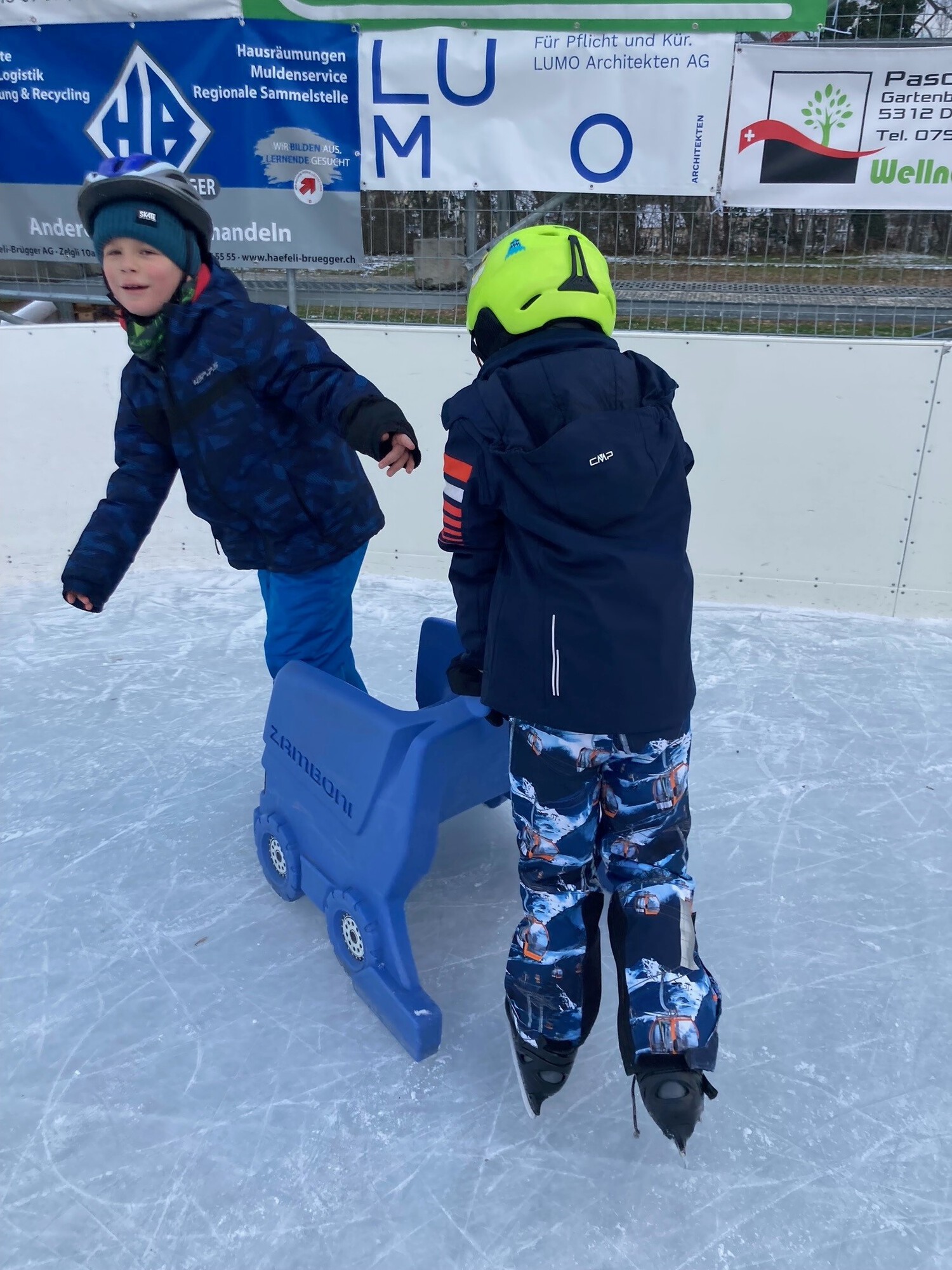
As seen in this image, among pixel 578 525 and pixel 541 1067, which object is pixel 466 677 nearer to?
pixel 578 525

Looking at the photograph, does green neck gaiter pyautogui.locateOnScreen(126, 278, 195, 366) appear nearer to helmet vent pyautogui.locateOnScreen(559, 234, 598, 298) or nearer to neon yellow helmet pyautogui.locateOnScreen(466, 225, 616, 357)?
neon yellow helmet pyautogui.locateOnScreen(466, 225, 616, 357)

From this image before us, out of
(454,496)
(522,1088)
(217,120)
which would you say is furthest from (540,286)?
(217,120)

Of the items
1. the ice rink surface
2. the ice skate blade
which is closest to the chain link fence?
the ice rink surface

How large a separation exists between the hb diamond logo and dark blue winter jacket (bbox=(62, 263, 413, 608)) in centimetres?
174

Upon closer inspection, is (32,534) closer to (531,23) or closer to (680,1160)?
(531,23)

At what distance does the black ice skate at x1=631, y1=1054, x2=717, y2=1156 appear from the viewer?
3.55ft

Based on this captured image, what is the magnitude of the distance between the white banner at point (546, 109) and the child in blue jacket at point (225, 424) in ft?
5.09

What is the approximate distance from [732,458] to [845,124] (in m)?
0.96

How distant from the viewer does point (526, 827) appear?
1241 millimetres

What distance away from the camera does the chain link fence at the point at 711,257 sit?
2.73 meters

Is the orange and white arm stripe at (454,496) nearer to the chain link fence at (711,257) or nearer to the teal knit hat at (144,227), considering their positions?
the teal knit hat at (144,227)

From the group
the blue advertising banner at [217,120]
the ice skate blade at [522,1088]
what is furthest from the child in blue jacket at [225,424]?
the blue advertising banner at [217,120]

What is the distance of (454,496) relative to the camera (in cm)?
112

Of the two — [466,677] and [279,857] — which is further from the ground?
[466,677]
